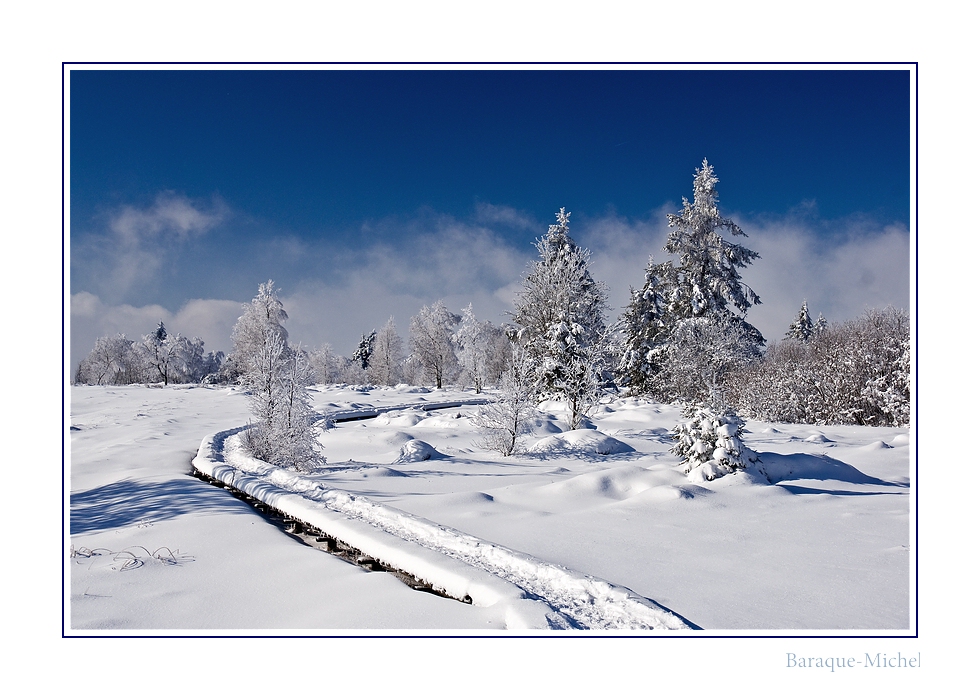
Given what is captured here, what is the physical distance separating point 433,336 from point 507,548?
44909mm

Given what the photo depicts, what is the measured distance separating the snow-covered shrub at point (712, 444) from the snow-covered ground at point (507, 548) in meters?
0.28

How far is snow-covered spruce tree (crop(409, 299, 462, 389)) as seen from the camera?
163 ft

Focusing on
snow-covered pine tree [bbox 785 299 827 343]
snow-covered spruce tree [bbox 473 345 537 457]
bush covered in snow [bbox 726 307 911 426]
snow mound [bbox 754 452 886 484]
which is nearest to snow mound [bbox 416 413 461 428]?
snow-covered spruce tree [bbox 473 345 537 457]

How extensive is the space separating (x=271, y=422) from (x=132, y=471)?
8.96ft

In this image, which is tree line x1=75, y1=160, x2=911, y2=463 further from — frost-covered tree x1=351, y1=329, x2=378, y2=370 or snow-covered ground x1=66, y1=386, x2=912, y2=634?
frost-covered tree x1=351, y1=329, x2=378, y2=370

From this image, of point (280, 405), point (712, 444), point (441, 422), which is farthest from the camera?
point (441, 422)

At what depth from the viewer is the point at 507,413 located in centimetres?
1480

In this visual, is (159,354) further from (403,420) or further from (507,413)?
(507,413)

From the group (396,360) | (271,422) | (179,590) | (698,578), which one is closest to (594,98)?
(698,578)

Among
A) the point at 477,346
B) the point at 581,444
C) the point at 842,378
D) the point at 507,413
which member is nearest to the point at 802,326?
the point at 477,346

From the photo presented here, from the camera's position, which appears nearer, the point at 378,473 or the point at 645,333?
the point at 378,473

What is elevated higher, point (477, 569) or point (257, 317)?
point (257, 317)

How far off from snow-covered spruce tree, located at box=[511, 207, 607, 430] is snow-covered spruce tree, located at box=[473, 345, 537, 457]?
266cm
